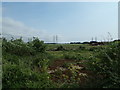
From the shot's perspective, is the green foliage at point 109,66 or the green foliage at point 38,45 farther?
the green foliage at point 38,45

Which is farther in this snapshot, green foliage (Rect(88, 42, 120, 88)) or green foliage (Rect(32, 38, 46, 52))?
green foliage (Rect(32, 38, 46, 52))

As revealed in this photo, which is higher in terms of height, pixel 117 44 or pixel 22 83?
pixel 117 44

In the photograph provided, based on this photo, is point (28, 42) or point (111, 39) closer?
point (111, 39)

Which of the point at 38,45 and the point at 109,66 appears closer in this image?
Answer: the point at 109,66

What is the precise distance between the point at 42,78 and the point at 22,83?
1.58 ft

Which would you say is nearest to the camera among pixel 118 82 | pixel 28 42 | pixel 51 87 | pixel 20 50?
pixel 118 82

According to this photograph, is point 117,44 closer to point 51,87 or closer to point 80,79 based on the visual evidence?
point 80,79

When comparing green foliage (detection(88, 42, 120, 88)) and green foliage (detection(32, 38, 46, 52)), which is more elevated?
green foliage (detection(32, 38, 46, 52))

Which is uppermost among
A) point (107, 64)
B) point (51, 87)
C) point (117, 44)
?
point (117, 44)

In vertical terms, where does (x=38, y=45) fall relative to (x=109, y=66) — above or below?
above

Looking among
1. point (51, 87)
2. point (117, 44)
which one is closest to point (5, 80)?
point (51, 87)

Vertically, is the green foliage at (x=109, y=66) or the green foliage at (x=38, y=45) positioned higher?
the green foliage at (x=38, y=45)

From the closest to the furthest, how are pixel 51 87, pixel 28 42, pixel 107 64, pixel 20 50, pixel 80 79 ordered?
pixel 51 87, pixel 107 64, pixel 80 79, pixel 20 50, pixel 28 42

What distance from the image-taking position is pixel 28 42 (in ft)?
28.5
